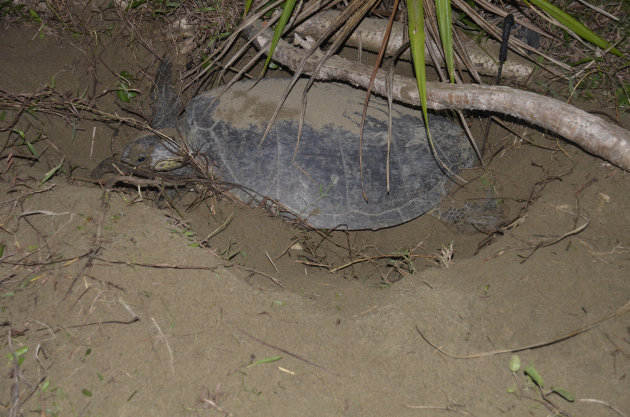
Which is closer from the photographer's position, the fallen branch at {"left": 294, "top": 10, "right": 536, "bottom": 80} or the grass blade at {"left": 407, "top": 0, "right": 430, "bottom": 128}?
the grass blade at {"left": 407, "top": 0, "right": 430, "bottom": 128}

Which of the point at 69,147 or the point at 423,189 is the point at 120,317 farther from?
the point at 423,189

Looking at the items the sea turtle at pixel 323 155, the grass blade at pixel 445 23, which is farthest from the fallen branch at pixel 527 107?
the sea turtle at pixel 323 155

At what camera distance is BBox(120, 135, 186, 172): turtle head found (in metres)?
3.39

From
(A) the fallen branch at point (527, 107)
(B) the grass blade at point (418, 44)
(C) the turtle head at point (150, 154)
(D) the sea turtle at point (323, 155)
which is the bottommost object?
(C) the turtle head at point (150, 154)

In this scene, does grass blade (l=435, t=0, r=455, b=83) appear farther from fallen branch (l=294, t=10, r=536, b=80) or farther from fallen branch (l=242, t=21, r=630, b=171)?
fallen branch (l=294, t=10, r=536, b=80)

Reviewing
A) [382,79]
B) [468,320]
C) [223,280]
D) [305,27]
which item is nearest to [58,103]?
[305,27]

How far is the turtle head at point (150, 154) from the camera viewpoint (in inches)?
134

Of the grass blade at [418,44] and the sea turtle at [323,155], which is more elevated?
the grass blade at [418,44]

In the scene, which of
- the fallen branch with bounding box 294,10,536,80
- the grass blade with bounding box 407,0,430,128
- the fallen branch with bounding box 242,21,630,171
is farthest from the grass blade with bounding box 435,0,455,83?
the fallen branch with bounding box 294,10,536,80

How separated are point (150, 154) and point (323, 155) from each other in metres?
1.55

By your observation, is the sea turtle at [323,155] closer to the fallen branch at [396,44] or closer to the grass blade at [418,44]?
the fallen branch at [396,44]

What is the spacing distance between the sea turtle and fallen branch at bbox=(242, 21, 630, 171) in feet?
1.61

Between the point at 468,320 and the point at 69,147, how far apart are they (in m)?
3.37

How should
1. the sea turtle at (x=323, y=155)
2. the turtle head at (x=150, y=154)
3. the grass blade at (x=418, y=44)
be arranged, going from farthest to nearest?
the turtle head at (x=150, y=154), the sea turtle at (x=323, y=155), the grass blade at (x=418, y=44)
